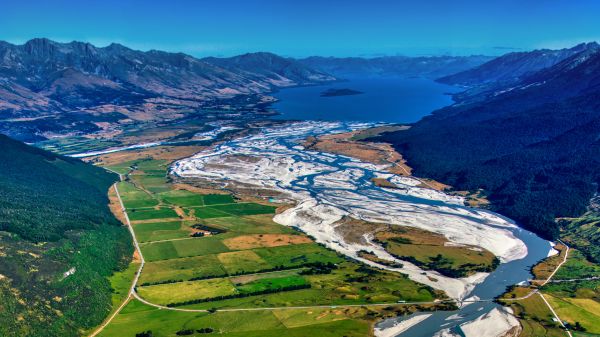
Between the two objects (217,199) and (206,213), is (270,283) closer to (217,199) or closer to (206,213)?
(206,213)

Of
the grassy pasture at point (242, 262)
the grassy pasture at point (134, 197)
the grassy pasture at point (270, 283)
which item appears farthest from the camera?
the grassy pasture at point (134, 197)

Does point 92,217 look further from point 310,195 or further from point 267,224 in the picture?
point 310,195

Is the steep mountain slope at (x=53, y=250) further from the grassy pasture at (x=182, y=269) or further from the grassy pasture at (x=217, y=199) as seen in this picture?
the grassy pasture at (x=217, y=199)

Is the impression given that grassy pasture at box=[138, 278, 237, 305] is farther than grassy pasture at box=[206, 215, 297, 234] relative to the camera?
No

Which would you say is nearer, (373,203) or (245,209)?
(245,209)

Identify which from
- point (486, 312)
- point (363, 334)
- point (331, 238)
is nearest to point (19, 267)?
point (363, 334)

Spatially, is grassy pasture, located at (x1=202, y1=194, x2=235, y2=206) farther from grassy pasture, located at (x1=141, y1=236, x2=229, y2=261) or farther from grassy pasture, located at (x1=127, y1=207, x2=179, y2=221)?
grassy pasture, located at (x1=141, y1=236, x2=229, y2=261)

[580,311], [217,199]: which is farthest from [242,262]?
[580,311]

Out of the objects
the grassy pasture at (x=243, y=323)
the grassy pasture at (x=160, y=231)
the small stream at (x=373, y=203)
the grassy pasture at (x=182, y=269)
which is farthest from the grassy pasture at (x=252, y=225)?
the grassy pasture at (x=243, y=323)

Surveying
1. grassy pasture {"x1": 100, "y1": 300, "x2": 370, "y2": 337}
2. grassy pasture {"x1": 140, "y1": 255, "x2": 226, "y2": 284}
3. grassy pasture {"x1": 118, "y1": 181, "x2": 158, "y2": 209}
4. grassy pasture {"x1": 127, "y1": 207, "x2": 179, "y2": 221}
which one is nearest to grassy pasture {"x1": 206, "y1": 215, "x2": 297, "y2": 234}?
grassy pasture {"x1": 127, "y1": 207, "x2": 179, "y2": 221}
